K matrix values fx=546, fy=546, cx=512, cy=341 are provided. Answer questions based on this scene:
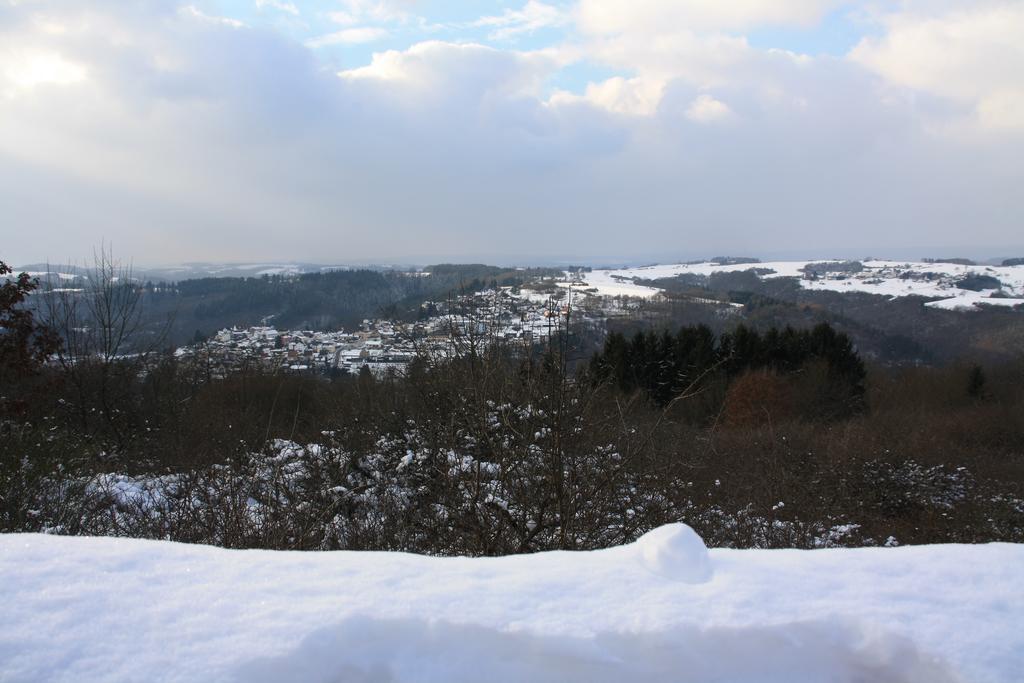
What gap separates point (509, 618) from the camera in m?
2.10

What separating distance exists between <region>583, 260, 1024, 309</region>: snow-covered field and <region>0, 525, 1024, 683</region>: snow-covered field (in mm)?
79530

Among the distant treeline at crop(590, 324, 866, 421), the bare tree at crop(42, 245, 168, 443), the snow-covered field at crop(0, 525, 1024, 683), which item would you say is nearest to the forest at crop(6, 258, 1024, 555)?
the bare tree at crop(42, 245, 168, 443)

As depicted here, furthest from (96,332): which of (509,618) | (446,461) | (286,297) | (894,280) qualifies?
(894,280)

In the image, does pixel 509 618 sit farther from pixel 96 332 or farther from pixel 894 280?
pixel 894 280

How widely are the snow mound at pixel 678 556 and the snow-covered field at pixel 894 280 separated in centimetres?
7945

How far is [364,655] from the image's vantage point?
1952mm

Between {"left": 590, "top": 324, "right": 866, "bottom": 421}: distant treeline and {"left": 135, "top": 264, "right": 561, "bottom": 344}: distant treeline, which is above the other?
{"left": 135, "top": 264, "right": 561, "bottom": 344}: distant treeline

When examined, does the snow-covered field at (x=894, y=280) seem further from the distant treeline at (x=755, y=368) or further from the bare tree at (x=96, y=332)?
the bare tree at (x=96, y=332)

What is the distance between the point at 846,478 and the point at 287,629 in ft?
61.9

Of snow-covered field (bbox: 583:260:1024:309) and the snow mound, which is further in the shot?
snow-covered field (bbox: 583:260:1024:309)

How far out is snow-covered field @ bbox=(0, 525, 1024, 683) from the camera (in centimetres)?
192

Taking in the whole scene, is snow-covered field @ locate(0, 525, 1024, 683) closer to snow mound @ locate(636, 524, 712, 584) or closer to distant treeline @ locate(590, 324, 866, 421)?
snow mound @ locate(636, 524, 712, 584)

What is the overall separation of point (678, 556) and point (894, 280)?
14034 cm

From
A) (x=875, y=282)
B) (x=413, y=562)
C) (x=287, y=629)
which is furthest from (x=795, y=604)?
(x=875, y=282)
